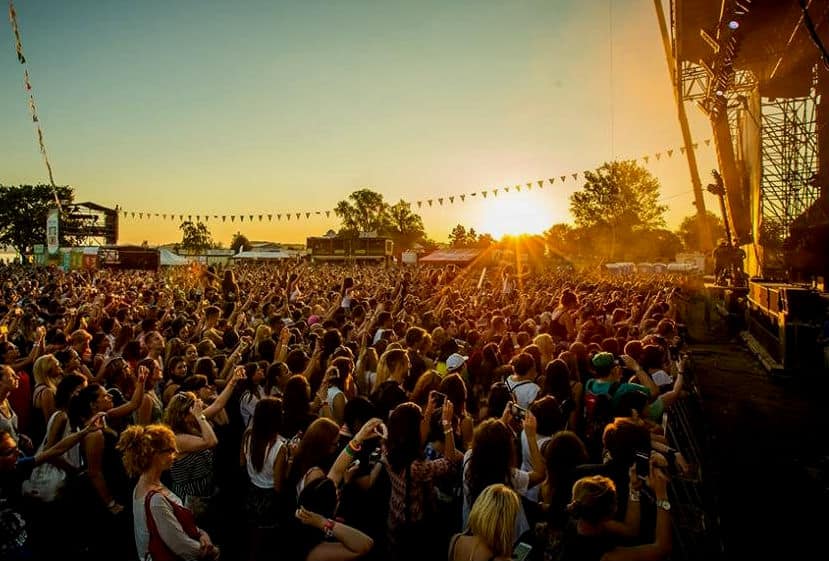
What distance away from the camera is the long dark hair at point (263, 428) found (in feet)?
10.6

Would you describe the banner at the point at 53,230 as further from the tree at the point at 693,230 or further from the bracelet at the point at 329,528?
the tree at the point at 693,230

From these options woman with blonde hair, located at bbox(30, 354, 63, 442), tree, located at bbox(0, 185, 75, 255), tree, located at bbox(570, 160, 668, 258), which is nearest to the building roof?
tree, located at bbox(570, 160, 668, 258)

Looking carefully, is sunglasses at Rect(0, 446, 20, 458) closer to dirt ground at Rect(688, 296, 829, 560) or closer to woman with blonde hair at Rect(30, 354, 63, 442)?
woman with blonde hair at Rect(30, 354, 63, 442)

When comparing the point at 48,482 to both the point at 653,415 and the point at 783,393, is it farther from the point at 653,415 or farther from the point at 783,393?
the point at 783,393

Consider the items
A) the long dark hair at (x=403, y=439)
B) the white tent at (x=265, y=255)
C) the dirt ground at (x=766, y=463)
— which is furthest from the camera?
the white tent at (x=265, y=255)

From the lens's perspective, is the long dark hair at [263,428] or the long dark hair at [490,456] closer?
the long dark hair at [490,456]

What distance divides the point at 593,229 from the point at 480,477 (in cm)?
7095

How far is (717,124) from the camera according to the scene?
18.7m

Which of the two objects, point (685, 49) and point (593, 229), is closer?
point (685, 49)

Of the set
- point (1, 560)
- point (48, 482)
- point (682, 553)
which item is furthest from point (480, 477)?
point (48, 482)

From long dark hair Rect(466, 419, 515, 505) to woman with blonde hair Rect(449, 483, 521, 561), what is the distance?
1.71ft

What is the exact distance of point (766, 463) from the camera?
18.6 feet

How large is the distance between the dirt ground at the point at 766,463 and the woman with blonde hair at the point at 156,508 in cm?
318

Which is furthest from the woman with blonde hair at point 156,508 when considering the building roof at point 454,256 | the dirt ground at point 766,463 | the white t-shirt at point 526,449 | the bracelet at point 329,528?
A: the building roof at point 454,256
